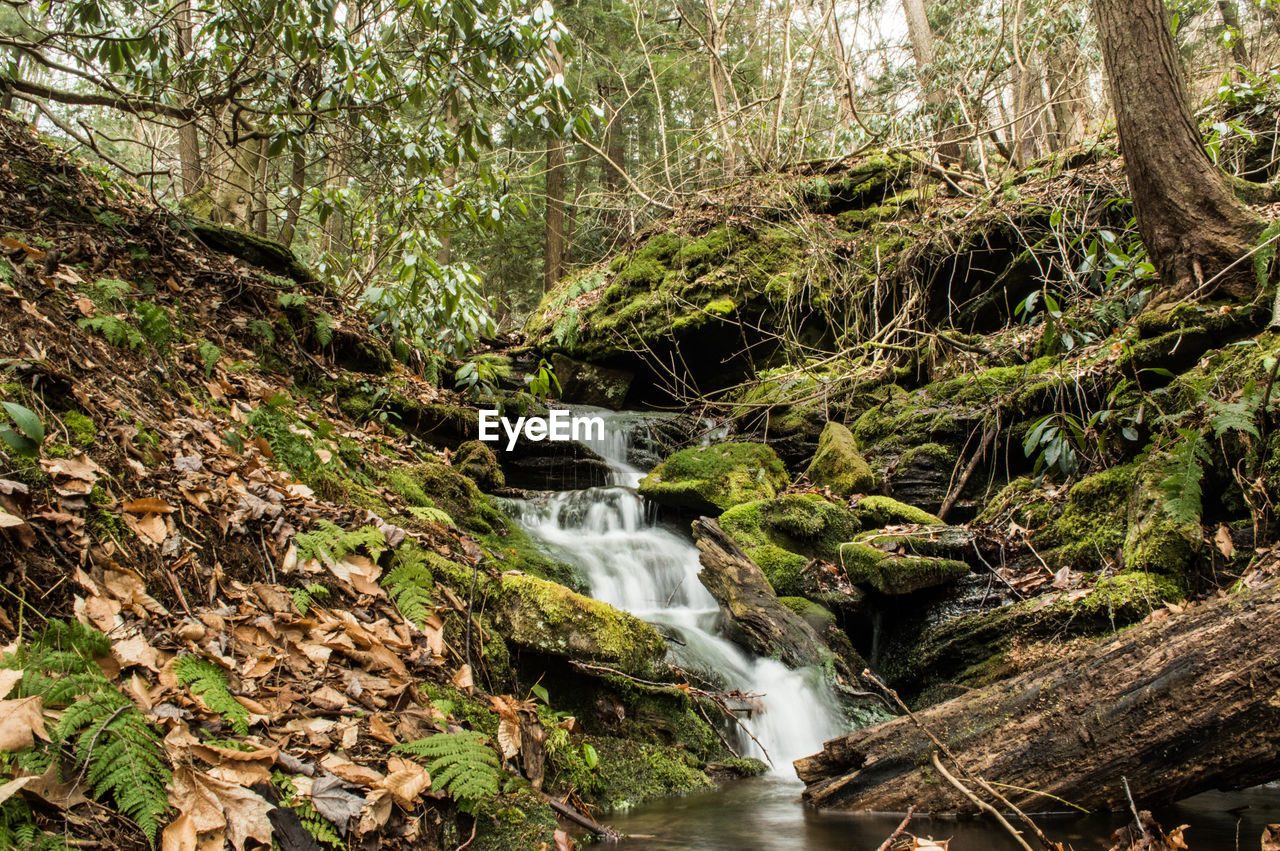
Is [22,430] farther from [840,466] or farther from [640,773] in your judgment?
[840,466]

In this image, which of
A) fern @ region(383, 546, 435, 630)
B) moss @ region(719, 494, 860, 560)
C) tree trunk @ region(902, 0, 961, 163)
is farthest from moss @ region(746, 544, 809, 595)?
tree trunk @ region(902, 0, 961, 163)

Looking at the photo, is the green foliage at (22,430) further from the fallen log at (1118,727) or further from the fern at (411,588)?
the fallen log at (1118,727)

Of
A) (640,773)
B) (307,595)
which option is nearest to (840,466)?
(640,773)

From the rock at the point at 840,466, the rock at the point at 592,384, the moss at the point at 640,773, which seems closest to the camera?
the moss at the point at 640,773

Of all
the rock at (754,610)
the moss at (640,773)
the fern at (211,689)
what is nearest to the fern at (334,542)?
the fern at (211,689)

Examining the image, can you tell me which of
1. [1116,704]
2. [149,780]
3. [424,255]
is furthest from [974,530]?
[149,780]

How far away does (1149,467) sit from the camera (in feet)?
16.0

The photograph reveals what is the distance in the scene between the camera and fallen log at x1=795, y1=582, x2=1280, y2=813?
268cm

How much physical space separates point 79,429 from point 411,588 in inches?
59.1

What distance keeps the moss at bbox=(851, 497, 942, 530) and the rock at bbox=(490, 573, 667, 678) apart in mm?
3372

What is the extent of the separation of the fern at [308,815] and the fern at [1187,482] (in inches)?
176

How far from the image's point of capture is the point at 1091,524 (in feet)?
17.5

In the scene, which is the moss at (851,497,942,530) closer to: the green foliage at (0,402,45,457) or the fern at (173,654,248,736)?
the fern at (173,654,248,736)

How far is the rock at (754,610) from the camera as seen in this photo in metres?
5.41
